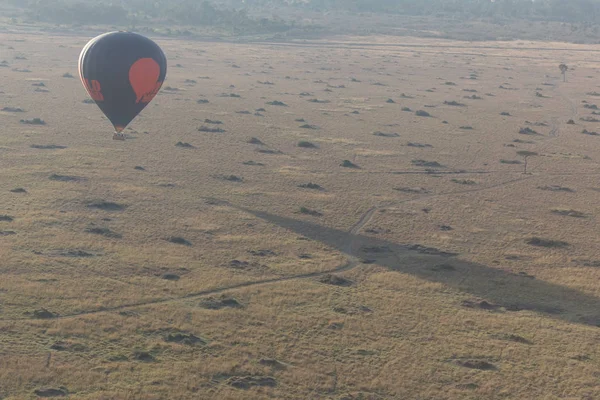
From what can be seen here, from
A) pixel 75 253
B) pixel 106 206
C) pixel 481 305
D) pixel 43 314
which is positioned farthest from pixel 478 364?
pixel 106 206

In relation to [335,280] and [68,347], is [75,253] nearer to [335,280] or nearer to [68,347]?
[68,347]

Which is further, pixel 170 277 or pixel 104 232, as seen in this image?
pixel 104 232

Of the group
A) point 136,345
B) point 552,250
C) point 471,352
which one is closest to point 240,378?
point 136,345

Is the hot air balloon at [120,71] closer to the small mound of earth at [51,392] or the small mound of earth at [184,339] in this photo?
the small mound of earth at [184,339]

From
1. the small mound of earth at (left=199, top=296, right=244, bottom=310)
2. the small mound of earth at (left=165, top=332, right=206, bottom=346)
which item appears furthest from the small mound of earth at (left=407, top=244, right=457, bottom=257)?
the small mound of earth at (left=165, top=332, right=206, bottom=346)

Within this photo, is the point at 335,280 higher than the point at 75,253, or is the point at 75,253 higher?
the point at 75,253

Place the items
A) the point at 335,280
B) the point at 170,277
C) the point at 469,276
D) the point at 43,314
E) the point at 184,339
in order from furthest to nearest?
the point at 469,276 < the point at 335,280 < the point at 170,277 < the point at 43,314 < the point at 184,339
